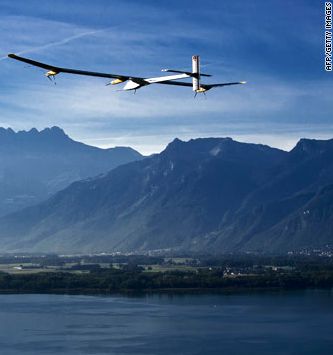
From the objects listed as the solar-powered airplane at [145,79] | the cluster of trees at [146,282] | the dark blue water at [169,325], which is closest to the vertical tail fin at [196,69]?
the solar-powered airplane at [145,79]

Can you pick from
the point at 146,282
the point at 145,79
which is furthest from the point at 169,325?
the point at 145,79

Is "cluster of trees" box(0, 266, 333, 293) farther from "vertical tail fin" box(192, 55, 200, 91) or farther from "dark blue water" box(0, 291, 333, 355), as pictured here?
"vertical tail fin" box(192, 55, 200, 91)

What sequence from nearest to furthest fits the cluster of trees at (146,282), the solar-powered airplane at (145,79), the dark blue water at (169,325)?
the solar-powered airplane at (145,79), the dark blue water at (169,325), the cluster of trees at (146,282)

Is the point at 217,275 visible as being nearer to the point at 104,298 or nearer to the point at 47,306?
the point at 104,298

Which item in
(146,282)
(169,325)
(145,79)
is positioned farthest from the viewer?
(146,282)

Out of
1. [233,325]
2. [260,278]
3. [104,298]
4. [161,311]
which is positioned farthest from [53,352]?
[260,278]

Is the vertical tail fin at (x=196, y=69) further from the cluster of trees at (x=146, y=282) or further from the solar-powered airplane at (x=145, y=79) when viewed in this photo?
the cluster of trees at (x=146, y=282)

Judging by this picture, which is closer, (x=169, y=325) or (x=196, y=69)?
(x=196, y=69)

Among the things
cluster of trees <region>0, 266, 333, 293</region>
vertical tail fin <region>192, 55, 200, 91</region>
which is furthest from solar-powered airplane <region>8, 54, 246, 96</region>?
cluster of trees <region>0, 266, 333, 293</region>

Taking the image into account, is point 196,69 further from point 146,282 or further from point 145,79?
point 146,282
